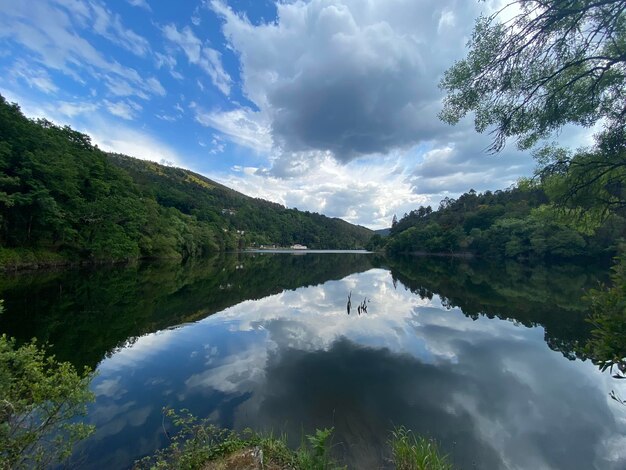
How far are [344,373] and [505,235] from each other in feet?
345

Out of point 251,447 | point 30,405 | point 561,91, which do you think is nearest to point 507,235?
point 561,91

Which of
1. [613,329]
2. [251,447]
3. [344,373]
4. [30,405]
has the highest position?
[613,329]

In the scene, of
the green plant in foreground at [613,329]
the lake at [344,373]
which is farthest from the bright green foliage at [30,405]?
the green plant in foreground at [613,329]

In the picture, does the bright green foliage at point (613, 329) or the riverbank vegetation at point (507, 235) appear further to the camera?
the riverbank vegetation at point (507, 235)

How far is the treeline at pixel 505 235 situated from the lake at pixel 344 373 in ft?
120

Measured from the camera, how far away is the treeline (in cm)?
7488

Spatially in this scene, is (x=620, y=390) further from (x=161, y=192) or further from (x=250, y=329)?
(x=161, y=192)

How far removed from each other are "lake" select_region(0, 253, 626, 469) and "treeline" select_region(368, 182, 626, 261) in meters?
36.5

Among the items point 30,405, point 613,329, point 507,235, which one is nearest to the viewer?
point 613,329

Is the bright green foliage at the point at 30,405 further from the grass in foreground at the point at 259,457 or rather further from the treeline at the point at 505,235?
the treeline at the point at 505,235

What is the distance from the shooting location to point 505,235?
97938mm

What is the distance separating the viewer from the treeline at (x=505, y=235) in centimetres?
7488

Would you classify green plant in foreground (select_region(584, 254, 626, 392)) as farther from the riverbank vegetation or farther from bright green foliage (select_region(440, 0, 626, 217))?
the riverbank vegetation

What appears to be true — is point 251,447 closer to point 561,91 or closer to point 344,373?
point 344,373
